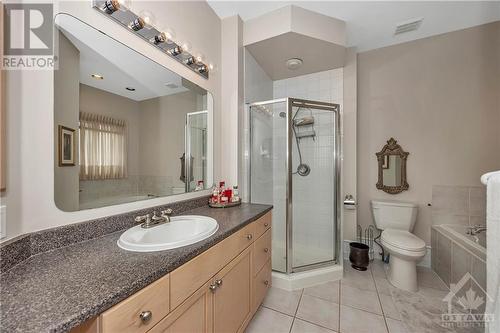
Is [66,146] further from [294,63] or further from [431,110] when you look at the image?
[431,110]

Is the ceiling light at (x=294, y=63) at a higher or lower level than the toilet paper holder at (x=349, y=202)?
higher

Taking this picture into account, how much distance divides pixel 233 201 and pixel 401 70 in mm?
2518

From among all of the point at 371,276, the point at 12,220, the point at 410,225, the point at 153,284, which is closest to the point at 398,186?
the point at 410,225

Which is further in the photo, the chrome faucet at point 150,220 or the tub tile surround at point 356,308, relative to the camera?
the tub tile surround at point 356,308

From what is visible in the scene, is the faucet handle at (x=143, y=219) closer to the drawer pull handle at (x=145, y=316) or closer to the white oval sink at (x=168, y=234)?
the white oval sink at (x=168, y=234)

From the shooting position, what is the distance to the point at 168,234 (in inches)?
46.2

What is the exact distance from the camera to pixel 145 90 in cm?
129

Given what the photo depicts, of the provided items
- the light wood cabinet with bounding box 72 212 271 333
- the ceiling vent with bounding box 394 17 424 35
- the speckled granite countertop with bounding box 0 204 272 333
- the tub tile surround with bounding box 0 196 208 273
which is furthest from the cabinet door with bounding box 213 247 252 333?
the ceiling vent with bounding box 394 17 424 35

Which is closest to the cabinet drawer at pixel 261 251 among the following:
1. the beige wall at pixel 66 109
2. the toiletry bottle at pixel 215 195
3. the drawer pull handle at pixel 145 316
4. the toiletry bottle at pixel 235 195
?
the toiletry bottle at pixel 235 195

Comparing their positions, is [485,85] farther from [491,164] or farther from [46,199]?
[46,199]

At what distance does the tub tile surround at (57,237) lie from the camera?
2.22 ft

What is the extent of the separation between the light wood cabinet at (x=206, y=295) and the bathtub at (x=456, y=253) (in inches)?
64.8

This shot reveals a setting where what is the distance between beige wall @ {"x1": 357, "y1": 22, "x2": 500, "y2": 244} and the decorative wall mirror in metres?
0.07

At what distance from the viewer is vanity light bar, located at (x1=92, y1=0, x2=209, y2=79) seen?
1.05 metres
